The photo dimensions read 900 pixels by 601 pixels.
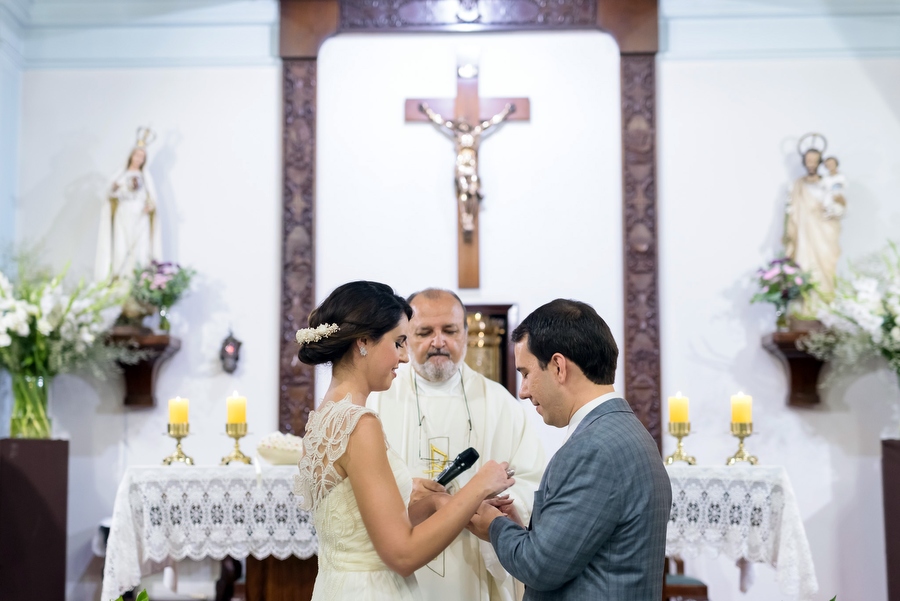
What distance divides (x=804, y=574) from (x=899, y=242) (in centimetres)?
337

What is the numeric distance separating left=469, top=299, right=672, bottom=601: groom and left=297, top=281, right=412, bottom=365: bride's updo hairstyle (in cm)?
45

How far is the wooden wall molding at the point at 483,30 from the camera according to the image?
678 cm

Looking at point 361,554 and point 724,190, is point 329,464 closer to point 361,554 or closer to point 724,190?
point 361,554

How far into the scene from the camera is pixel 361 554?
2.68 m

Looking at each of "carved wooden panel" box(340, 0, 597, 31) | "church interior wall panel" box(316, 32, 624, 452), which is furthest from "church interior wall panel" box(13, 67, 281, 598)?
"carved wooden panel" box(340, 0, 597, 31)

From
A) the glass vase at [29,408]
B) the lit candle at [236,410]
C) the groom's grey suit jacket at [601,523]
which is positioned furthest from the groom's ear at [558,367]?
the glass vase at [29,408]

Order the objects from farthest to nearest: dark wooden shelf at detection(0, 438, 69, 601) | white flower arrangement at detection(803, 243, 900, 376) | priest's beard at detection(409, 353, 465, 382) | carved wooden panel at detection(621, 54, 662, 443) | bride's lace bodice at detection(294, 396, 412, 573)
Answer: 1. carved wooden panel at detection(621, 54, 662, 443)
2. white flower arrangement at detection(803, 243, 900, 376)
3. dark wooden shelf at detection(0, 438, 69, 601)
4. priest's beard at detection(409, 353, 465, 382)
5. bride's lace bodice at detection(294, 396, 412, 573)

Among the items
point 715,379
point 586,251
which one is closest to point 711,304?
point 715,379

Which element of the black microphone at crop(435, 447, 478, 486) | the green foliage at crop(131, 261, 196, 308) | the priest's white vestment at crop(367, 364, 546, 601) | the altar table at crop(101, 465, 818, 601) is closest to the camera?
the black microphone at crop(435, 447, 478, 486)

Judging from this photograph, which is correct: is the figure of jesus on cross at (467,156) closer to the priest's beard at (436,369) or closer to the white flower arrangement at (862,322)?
the white flower arrangement at (862,322)

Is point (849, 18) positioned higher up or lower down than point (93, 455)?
higher up

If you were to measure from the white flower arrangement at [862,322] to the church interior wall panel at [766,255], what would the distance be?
357mm

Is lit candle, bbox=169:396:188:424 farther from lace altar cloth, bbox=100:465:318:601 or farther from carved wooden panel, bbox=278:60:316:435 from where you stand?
carved wooden panel, bbox=278:60:316:435

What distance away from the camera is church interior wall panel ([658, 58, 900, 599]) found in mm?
6625
